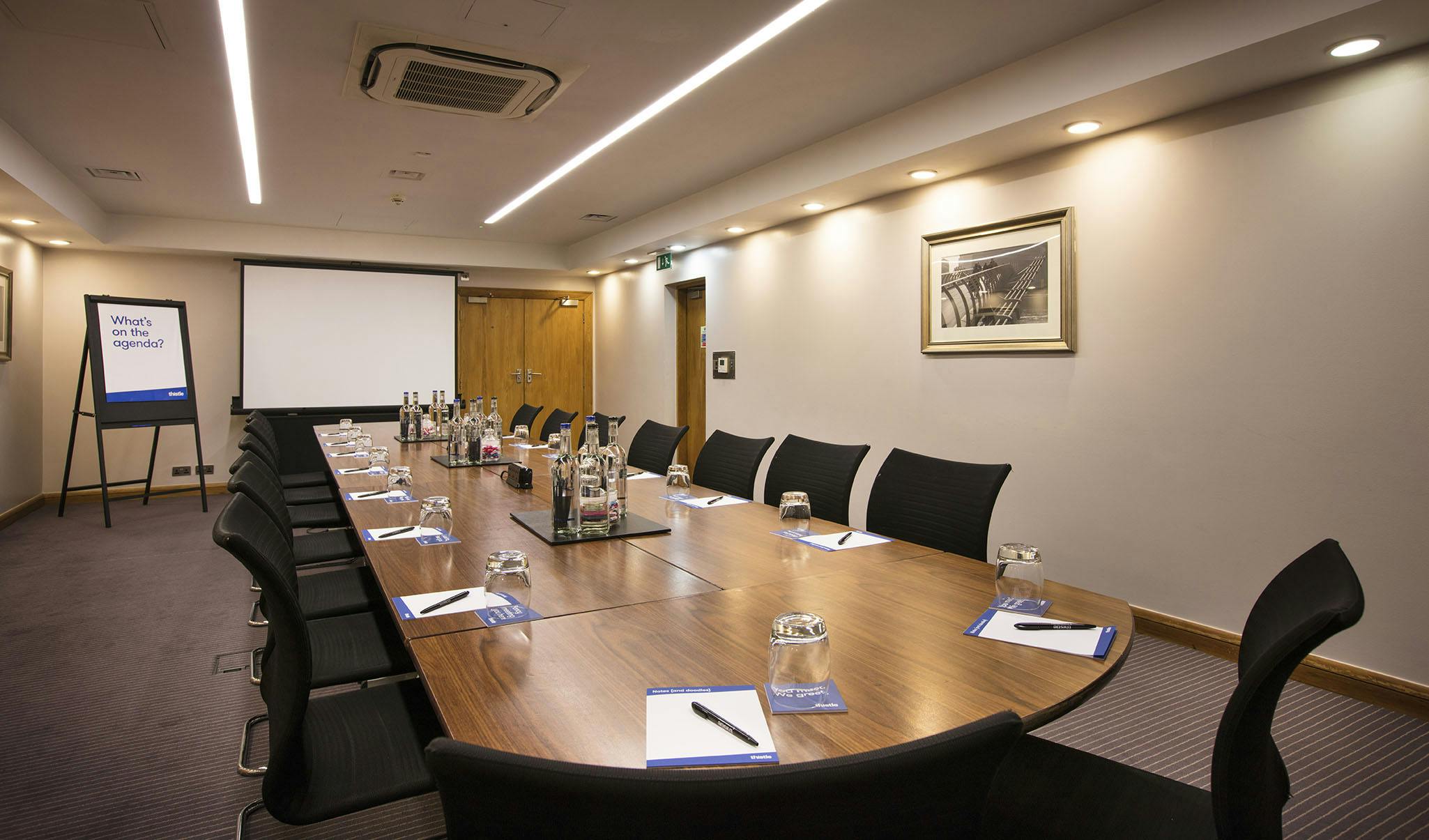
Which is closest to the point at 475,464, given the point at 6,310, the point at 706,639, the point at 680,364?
the point at 706,639

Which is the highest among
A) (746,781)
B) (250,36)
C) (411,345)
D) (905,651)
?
(250,36)

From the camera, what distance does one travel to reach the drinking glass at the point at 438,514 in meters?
2.35

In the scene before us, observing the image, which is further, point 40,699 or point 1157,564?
point 1157,564

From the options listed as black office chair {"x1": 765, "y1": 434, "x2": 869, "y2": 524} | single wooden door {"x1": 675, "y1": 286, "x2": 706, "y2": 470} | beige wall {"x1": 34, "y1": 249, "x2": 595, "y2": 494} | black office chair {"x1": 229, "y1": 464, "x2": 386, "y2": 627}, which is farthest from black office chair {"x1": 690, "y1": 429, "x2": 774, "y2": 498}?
beige wall {"x1": 34, "y1": 249, "x2": 595, "y2": 494}

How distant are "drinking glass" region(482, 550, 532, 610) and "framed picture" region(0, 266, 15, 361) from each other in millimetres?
6874

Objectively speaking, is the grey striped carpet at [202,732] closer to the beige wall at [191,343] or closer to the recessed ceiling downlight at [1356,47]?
the recessed ceiling downlight at [1356,47]

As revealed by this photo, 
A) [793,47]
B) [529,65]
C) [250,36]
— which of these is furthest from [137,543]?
[793,47]

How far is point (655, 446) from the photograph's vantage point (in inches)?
173

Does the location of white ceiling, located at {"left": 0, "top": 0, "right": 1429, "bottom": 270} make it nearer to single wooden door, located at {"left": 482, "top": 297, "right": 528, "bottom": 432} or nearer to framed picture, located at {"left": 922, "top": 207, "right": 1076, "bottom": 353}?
framed picture, located at {"left": 922, "top": 207, "right": 1076, "bottom": 353}

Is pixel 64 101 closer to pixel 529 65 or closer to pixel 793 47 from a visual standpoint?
pixel 529 65

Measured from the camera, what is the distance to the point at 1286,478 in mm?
3166

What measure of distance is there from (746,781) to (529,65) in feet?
12.3

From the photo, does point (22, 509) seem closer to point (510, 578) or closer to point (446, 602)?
point (446, 602)

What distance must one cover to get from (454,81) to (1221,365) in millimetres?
3852
